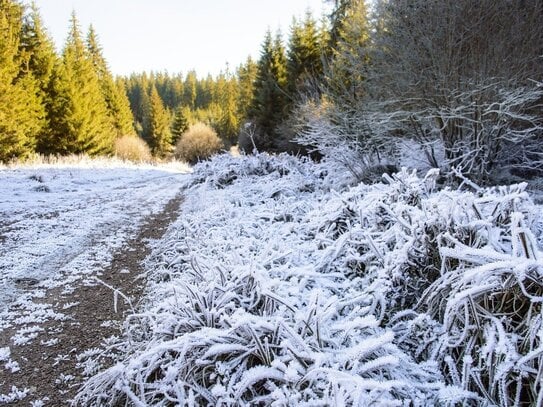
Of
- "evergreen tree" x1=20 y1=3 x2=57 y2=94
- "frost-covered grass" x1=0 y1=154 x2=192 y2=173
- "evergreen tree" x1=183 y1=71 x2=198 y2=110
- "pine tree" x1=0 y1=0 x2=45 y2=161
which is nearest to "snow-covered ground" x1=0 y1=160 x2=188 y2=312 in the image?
"frost-covered grass" x1=0 y1=154 x2=192 y2=173

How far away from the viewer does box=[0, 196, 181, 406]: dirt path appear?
177cm

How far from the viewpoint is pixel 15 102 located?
1764 cm

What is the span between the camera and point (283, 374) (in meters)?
1.52

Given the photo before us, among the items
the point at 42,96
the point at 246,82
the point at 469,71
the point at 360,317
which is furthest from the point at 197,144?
the point at 360,317

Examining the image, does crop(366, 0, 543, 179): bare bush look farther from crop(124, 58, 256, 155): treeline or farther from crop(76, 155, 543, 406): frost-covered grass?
crop(124, 58, 256, 155): treeline

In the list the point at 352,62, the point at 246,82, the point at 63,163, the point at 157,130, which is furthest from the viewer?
the point at 157,130

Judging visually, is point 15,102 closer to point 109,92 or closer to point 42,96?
point 42,96

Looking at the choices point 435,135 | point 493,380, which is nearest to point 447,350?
point 493,380

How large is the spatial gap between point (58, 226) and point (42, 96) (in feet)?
70.4

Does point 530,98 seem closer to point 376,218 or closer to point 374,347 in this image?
point 376,218

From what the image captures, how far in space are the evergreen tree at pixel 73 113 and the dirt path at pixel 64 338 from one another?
23201mm

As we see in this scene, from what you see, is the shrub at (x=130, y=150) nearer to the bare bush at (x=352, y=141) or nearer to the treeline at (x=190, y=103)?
the treeline at (x=190, y=103)

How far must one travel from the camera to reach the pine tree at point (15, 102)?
17.0 metres

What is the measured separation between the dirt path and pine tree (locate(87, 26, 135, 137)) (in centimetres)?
3344
